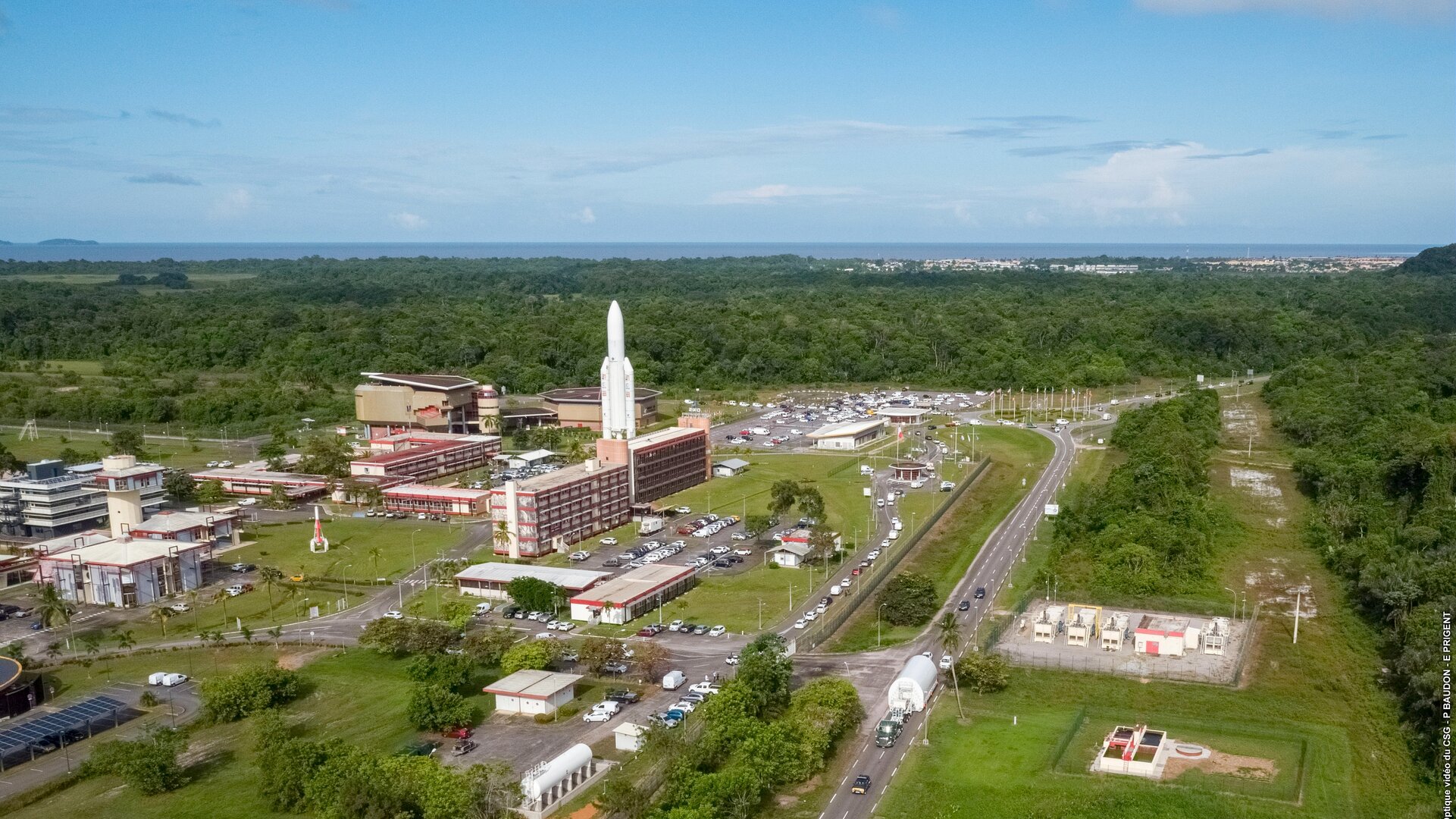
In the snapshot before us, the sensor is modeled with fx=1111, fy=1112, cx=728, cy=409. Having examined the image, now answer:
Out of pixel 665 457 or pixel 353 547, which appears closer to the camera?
pixel 353 547

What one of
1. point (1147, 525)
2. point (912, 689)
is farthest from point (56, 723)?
point (1147, 525)

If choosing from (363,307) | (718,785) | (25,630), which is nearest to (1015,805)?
(718,785)

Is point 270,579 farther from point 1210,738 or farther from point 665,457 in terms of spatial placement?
point 1210,738

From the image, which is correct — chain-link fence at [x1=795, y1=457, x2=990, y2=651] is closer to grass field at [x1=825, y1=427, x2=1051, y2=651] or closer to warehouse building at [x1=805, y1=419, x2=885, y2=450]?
→ grass field at [x1=825, y1=427, x2=1051, y2=651]

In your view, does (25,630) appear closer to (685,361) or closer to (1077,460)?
(1077,460)

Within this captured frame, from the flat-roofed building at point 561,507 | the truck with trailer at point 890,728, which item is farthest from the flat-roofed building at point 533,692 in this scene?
the flat-roofed building at point 561,507
